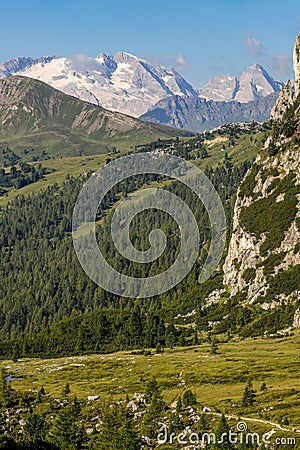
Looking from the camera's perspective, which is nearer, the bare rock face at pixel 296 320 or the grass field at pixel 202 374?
the grass field at pixel 202 374

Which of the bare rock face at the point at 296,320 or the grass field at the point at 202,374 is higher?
the bare rock face at the point at 296,320

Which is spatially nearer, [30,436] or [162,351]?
[30,436]

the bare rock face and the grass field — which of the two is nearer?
the grass field

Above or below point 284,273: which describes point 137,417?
below

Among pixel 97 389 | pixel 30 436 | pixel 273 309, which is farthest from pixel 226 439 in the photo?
pixel 273 309

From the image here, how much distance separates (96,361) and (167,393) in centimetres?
5172

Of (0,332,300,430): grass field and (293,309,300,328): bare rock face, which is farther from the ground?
(293,309,300,328): bare rock face

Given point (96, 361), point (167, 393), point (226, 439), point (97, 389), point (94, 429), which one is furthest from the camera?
point (96, 361)

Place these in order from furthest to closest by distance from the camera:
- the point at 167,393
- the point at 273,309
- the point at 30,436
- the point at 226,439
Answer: the point at 273,309 < the point at 167,393 < the point at 30,436 < the point at 226,439

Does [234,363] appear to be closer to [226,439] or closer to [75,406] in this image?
[75,406]

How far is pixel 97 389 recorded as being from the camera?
127 meters

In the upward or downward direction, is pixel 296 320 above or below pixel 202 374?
above

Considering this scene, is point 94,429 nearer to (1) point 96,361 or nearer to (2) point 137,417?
(2) point 137,417

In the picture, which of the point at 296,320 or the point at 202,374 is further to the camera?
the point at 296,320
